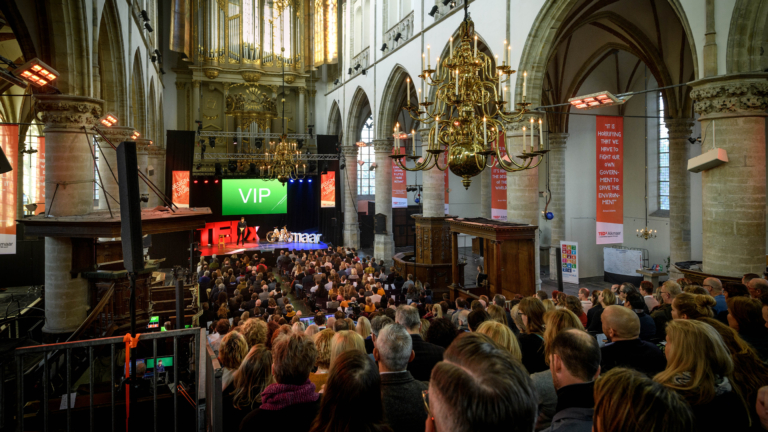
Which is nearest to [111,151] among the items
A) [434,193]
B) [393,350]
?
[434,193]

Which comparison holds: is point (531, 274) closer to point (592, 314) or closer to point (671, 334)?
point (592, 314)

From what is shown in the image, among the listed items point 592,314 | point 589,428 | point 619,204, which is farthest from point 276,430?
point 619,204

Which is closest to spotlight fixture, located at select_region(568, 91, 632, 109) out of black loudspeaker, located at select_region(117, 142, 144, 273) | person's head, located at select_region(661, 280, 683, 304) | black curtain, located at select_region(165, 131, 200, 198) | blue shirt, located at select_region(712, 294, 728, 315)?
person's head, located at select_region(661, 280, 683, 304)

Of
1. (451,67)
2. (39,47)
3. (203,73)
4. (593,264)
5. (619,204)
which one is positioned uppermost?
(203,73)

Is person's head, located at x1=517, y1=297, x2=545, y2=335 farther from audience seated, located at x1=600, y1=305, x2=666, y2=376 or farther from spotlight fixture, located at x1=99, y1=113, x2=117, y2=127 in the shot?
spotlight fixture, located at x1=99, y1=113, x2=117, y2=127

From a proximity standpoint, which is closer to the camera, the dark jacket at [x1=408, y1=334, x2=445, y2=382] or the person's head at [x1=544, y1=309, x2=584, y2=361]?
the person's head at [x1=544, y1=309, x2=584, y2=361]

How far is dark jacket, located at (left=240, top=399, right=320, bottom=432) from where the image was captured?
204 cm

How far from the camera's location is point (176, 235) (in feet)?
60.3

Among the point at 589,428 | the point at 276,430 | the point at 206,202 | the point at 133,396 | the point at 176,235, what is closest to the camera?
the point at 589,428

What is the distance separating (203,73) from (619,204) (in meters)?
19.1

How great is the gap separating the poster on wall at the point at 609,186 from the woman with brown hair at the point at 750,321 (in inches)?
280

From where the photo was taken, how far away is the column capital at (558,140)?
55.8 ft

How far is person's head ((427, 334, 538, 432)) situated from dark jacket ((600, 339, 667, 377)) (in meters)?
2.01

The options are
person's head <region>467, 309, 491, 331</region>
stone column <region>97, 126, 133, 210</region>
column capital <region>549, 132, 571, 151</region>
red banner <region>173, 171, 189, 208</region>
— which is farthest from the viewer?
red banner <region>173, 171, 189, 208</region>
